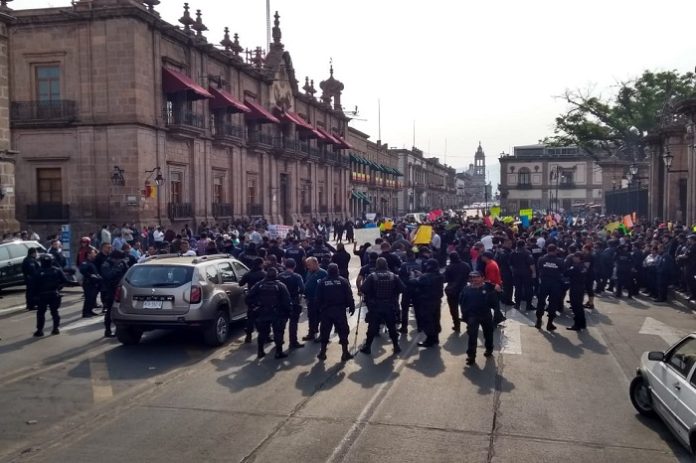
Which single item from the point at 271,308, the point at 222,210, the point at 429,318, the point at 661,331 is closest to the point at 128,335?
the point at 271,308

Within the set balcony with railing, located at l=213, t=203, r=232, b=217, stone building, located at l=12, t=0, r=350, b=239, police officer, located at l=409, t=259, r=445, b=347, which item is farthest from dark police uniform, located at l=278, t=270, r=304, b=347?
balcony with railing, located at l=213, t=203, r=232, b=217

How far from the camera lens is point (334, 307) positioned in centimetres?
1029

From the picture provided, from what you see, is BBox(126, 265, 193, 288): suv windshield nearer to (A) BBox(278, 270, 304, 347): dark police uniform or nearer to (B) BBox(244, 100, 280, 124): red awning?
(A) BBox(278, 270, 304, 347): dark police uniform

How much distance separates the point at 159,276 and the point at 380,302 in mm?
3738

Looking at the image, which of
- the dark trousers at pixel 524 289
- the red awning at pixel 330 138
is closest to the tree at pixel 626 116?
the red awning at pixel 330 138

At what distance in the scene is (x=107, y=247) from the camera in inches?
527

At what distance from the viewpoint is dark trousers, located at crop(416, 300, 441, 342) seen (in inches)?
439

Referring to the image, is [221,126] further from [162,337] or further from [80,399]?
[80,399]

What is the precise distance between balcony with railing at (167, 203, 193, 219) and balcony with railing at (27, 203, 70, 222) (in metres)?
4.43

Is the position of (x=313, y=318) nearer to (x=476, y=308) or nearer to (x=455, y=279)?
(x=455, y=279)

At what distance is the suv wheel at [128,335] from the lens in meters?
10.9

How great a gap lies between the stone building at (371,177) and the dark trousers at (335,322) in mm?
48327

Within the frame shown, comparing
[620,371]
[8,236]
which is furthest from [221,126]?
[620,371]

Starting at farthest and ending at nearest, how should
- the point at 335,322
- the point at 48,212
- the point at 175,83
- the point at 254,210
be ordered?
the point at 254,210 < the point at 175,83 < the point at 48,212 < the point at 335,322
